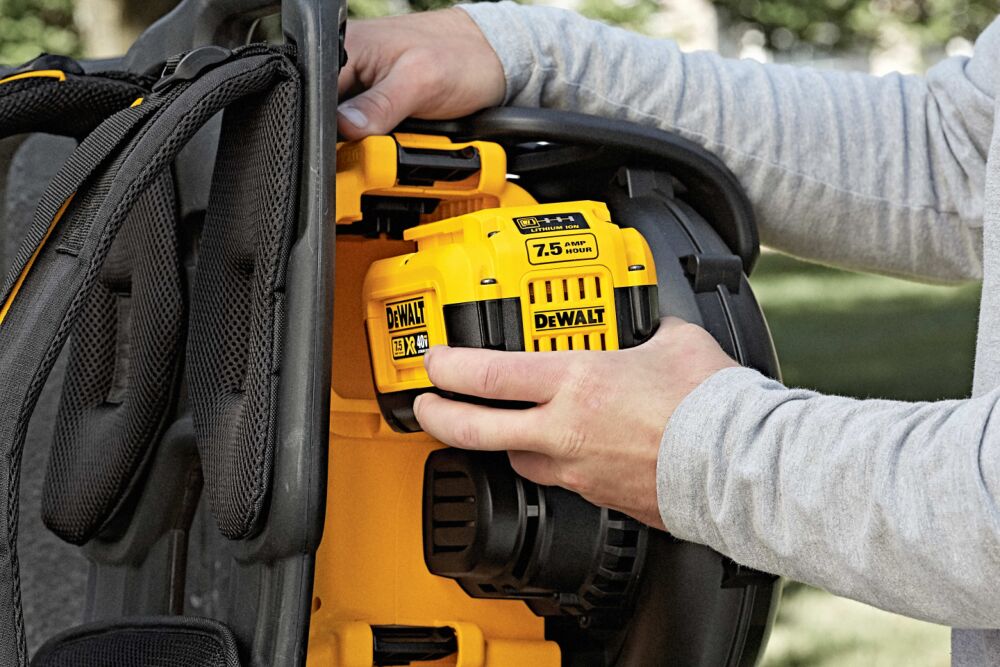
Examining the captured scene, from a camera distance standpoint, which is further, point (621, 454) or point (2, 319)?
point (621, 454)

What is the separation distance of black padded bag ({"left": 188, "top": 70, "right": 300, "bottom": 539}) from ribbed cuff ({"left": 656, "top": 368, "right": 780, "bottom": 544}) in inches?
14.4

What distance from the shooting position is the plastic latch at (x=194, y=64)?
1.21 m

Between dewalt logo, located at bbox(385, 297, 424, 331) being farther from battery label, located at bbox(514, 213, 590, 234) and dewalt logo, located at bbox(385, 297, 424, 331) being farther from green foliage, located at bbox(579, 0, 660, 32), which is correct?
green foliage, located at bbox(579, 0, 660, 32)

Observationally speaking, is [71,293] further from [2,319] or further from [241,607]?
[241,607]

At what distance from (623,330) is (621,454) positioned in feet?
0.50

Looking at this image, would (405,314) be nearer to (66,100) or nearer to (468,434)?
(468,434)

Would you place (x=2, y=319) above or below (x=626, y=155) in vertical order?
above

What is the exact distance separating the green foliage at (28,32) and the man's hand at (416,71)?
22.7 ft

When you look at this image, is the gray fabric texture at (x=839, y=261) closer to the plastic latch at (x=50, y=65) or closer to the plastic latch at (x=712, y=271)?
the plastic latch at (x=712, y=271)

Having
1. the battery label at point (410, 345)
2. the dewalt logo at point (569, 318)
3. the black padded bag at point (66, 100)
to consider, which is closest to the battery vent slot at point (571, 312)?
the dewalt logo at point (569, 318)

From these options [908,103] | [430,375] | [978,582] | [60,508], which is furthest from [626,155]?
[60,508]

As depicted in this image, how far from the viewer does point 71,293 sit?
108cm

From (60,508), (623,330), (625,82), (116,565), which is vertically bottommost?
(116,565)

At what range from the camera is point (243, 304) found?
1.26m
